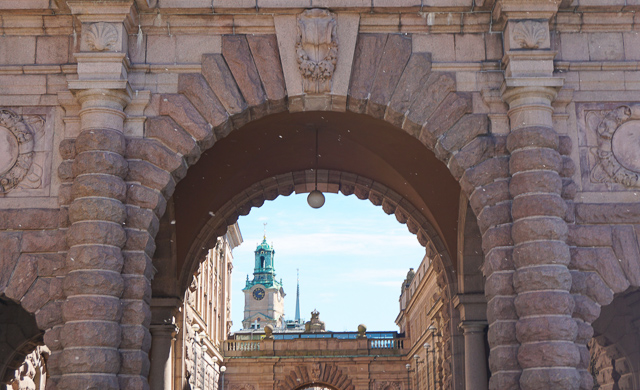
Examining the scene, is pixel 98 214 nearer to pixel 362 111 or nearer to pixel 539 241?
pixel 362 111

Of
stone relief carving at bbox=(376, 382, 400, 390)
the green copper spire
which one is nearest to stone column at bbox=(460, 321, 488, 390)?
stone relief carving at bbox=(376, 382, 400, 390)

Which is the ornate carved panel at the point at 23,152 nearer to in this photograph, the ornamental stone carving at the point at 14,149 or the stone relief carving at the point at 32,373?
the ornamental stone carving at the point at 14,149

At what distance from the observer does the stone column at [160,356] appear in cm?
1485

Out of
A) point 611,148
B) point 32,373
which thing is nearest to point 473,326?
point 611,148

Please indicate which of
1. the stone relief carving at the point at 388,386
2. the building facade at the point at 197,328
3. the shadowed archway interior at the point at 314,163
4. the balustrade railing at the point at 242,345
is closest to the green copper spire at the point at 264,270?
the building facade at the point at 197,328

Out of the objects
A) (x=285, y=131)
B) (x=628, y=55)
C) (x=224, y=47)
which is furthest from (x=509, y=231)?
(x=285, y=131)

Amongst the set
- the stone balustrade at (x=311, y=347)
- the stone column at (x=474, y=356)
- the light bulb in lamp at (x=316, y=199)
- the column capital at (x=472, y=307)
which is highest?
the stone balustrade at (x=311, y=347)

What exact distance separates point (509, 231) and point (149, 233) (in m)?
4.32

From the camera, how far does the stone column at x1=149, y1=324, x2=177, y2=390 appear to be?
14852 mm

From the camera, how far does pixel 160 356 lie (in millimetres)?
15070

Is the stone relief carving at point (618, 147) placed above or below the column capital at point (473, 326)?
above

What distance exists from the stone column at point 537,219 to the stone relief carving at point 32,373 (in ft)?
33.2

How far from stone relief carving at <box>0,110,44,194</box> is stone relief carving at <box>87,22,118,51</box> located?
1224 millimetres

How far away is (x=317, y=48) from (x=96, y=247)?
3702 millimetres
